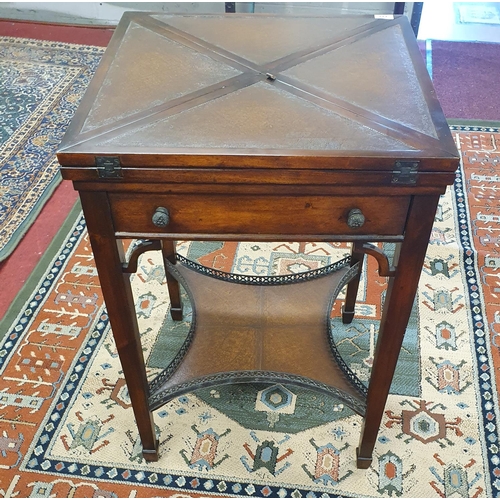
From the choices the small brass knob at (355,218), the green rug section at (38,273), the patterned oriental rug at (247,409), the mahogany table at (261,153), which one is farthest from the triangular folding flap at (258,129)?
the green rug section at (38,273)

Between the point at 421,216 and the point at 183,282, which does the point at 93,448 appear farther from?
the point at 421,216

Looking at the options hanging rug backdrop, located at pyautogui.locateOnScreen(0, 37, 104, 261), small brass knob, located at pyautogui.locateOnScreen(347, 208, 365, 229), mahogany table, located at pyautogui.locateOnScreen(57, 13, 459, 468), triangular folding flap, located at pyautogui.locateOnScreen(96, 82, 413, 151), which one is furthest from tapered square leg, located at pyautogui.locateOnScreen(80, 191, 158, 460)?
hanging rug backdrop, located at pyautogui.locateOnScreen(0, 37, 104, 261)

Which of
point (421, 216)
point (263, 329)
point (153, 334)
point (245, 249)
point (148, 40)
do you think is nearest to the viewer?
point (421, 216)

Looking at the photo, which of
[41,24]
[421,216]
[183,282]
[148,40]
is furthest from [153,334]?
[41,24]

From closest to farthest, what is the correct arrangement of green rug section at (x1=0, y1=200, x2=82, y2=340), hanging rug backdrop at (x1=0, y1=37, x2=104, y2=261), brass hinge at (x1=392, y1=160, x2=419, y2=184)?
brass hinge at (x1=392, y1=160, x2=419, y2=184)
green rug section at (x1=0, y1=200, x2=82, y2=340)
hanging rug backdrop at (x1=0, y1=37, x2=104, y2=261)

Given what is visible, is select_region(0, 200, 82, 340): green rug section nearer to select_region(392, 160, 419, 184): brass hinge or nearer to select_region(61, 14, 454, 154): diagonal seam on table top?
select_region(61, 14, 454, 154): diagonal seam on table top

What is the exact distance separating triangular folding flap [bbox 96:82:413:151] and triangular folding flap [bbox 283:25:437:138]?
0.08 meters

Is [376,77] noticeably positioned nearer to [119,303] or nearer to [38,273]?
[119,303]

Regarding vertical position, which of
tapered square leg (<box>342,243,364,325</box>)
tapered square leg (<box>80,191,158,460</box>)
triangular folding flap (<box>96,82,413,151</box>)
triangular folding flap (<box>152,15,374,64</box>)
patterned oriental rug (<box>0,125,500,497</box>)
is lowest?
patterned oriental rug (<box>0,125,500,497</box>)

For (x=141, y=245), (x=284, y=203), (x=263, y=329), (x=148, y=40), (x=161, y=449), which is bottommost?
(x=161, y=449)

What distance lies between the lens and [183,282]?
5.41 feet

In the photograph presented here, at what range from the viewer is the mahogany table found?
0.95 meters

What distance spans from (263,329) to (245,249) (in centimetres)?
53

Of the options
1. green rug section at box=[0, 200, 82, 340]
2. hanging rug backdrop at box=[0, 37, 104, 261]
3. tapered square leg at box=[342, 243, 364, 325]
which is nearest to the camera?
tapered square leg at box=[342, 243, 364, 325]
